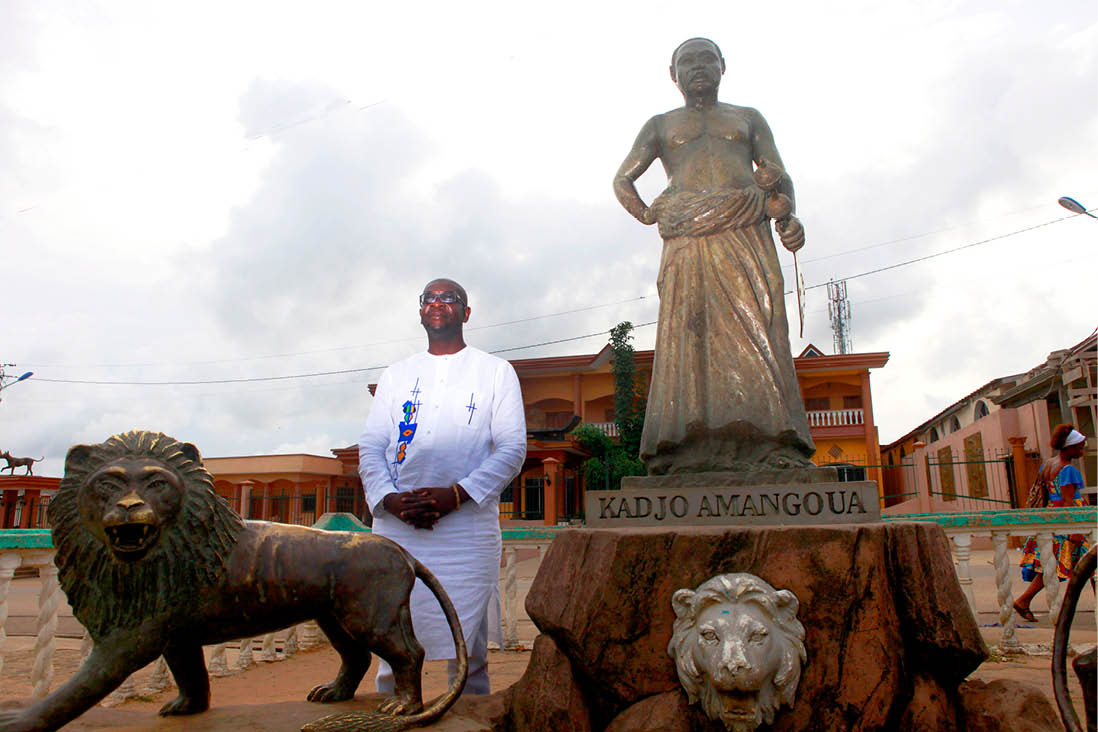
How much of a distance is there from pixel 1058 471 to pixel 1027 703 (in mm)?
4379

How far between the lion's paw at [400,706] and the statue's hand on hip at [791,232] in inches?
96.4

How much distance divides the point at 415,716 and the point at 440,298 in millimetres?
1534

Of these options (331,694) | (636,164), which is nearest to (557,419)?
(636,164)

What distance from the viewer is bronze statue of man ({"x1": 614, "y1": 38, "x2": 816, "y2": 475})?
9.87 ft

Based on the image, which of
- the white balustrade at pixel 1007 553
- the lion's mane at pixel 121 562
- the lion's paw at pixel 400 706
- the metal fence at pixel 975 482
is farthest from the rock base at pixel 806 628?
the metal fence at pixel 975 482

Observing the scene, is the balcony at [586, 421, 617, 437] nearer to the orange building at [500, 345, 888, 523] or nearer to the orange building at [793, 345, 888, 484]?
the orange building at [500, 345, 888, 523]

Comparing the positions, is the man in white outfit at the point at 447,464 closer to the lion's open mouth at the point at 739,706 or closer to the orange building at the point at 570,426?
the lion's open mouth at the point at 739,706

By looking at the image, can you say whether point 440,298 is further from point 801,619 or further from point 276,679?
point 276,679

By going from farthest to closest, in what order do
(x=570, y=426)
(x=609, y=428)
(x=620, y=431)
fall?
(x=609, y=428)
(x=620, y=431)
(x=570, y=426)

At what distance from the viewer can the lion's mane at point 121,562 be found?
5.82 feet

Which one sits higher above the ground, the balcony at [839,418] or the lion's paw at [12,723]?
the balcony at [839,418]

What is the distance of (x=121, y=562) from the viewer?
69.3 inches

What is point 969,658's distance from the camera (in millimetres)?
2088

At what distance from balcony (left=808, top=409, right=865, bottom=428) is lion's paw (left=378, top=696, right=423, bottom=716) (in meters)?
19.1
